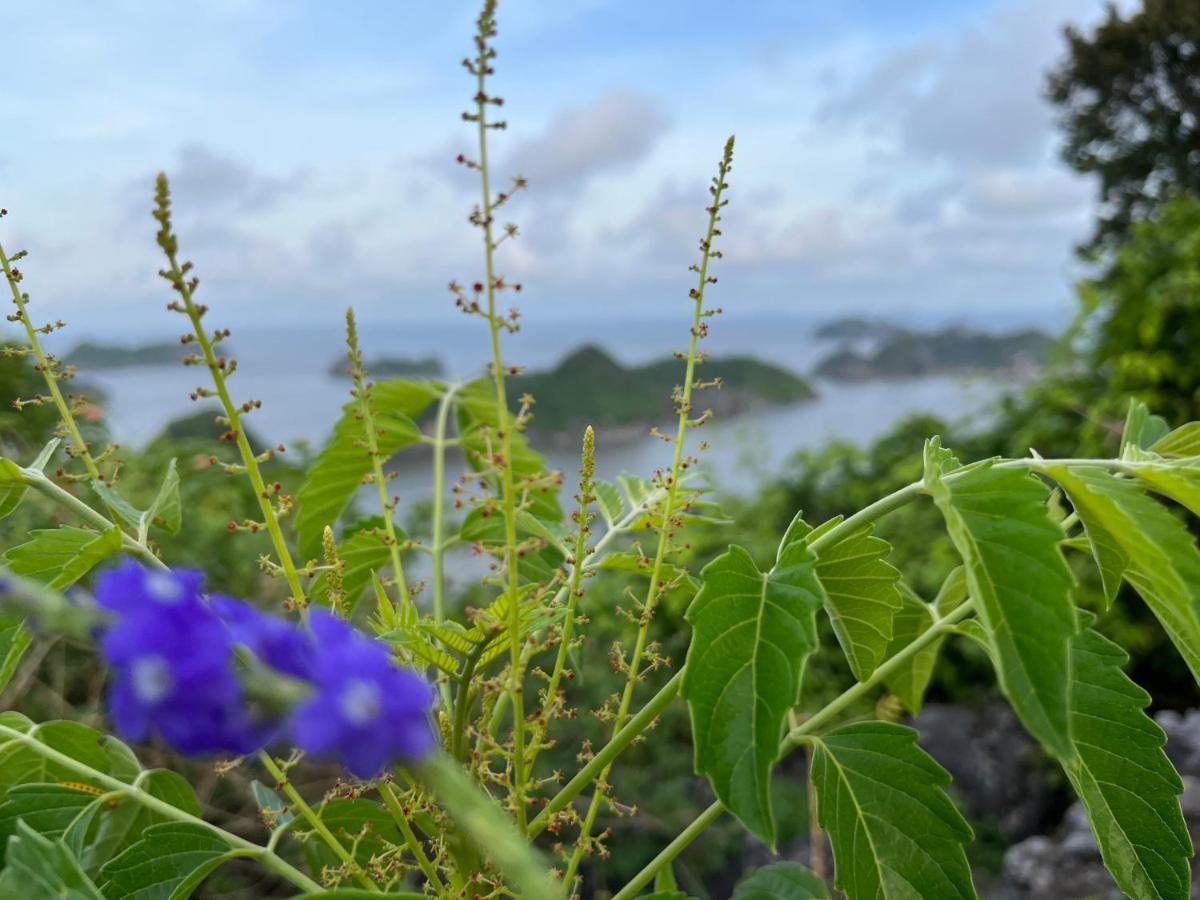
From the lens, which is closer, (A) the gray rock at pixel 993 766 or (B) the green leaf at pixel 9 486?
(B) the green leaf at pixel 9 486

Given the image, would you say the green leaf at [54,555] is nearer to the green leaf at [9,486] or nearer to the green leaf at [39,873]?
the green leaf at [9,486]

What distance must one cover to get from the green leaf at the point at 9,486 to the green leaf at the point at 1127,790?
2.27ft

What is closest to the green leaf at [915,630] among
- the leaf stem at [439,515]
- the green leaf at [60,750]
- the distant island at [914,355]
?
the leaf stem at [439,515]

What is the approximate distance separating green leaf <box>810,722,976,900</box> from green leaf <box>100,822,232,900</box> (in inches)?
15.2

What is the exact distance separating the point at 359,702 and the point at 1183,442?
611mm

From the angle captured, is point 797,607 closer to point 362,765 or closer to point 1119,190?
point 362,765

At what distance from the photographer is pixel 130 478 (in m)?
2.79

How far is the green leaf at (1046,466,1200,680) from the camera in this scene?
17.6 inches

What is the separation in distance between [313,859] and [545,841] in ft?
6.44

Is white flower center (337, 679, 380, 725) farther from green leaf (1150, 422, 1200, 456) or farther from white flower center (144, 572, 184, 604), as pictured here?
green leaf (1150, 422, 1200, 456)

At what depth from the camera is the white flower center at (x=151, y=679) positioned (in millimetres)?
310

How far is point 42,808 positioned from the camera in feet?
1.86

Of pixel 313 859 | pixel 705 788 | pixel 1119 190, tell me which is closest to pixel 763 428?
pixel 705 788

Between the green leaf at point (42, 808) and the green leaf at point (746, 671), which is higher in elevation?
the green leaf at point (746, 671)
